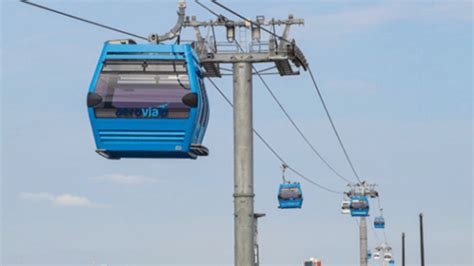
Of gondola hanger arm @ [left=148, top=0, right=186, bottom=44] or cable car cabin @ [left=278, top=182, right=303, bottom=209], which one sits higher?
gondola hanger arm @ [left=148, top=0, right=186, bottom=44]

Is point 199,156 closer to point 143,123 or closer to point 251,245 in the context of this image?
point 143,123

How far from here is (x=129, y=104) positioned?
98.5ft

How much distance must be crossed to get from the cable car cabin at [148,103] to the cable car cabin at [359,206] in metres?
53.5

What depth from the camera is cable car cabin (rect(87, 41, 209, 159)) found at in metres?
29.7

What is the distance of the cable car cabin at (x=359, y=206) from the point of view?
8300 centimetres

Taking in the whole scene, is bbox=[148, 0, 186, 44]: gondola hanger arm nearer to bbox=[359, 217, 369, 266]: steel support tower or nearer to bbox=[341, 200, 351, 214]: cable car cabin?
bbox=[341, 200, 351, 214]: cable car cabin

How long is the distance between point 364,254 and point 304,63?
53141 millimetres

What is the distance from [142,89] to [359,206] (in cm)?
5501

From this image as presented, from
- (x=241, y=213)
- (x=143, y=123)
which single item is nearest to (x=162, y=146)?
(x=143, y=123)

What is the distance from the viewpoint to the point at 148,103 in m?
30.0

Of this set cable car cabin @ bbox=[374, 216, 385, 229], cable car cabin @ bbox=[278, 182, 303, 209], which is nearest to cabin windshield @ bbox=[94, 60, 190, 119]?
cable car cabin @ bbox=[278, 182, 303, 209]

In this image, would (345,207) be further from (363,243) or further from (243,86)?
(243,86)

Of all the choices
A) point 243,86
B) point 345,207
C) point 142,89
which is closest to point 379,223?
point 345,207

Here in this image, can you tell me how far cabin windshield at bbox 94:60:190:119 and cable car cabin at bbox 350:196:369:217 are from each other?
5391 cm
